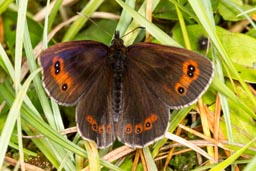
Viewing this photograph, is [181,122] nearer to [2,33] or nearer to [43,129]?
[43,129]

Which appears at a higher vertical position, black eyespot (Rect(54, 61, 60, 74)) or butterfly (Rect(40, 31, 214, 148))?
black eyespot (Rect(54, 61, 60, 74))

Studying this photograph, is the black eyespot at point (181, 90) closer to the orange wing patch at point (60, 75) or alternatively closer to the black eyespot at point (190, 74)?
the black eyespot at point (190, 74)

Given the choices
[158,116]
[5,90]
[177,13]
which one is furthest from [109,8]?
[158,116]

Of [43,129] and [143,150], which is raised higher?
[43,129]

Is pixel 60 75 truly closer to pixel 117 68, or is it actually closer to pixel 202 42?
pixel 117 68

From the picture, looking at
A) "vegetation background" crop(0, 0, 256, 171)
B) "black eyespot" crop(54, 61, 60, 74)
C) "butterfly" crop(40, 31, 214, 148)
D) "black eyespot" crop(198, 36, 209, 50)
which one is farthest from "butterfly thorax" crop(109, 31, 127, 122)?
"black eyespot" crop(198, 36, 209, 50)

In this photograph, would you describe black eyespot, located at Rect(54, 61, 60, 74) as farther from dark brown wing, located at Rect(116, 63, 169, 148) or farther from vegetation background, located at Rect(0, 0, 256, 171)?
dark brown wing, located at Rect(116, 63, 169, 148)

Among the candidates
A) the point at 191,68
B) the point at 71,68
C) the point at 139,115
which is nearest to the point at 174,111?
the point at 139,115
